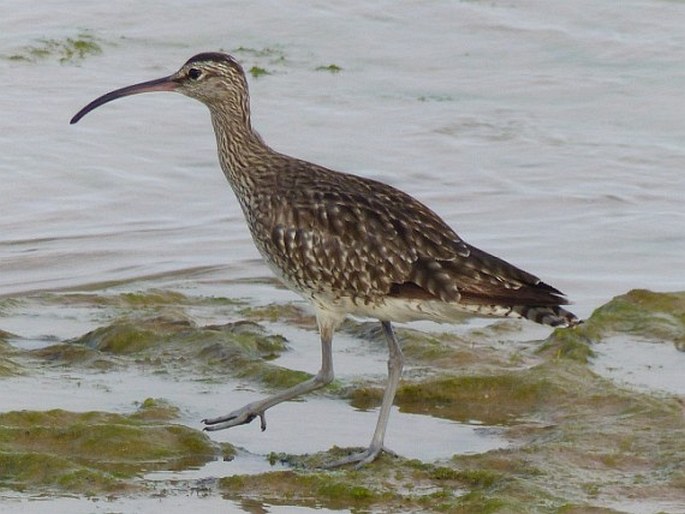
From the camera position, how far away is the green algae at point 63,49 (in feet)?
56.1

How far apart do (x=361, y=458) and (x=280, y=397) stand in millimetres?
728

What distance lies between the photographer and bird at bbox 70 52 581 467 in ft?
27.9

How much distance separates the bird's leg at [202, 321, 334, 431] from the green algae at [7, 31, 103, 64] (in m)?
8.67

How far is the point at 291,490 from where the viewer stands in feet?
26.4

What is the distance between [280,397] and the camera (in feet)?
29.2

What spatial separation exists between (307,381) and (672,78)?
9494mm

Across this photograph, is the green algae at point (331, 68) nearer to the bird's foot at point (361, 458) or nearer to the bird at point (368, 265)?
the bird at point (368, 265)

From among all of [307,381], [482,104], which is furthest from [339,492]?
[482,104]

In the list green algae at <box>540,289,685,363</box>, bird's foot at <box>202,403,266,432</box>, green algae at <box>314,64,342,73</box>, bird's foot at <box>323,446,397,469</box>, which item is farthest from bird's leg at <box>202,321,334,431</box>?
green algae at <box>314,64,342,73</box>

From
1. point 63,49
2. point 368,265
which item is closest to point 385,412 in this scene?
point 368,265

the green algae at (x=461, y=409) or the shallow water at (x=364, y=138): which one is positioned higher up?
the shallow water at (x=364, y=138)

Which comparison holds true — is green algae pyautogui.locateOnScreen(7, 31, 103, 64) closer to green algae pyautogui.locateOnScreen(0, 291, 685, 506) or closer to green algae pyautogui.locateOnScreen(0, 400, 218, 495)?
green algae pyautogui.locateOnScreen(0, 291, 685, 506)

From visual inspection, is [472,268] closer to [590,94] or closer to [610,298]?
[610,298]

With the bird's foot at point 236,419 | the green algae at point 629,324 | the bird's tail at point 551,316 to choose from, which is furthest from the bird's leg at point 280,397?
the green algae at point 629,324
